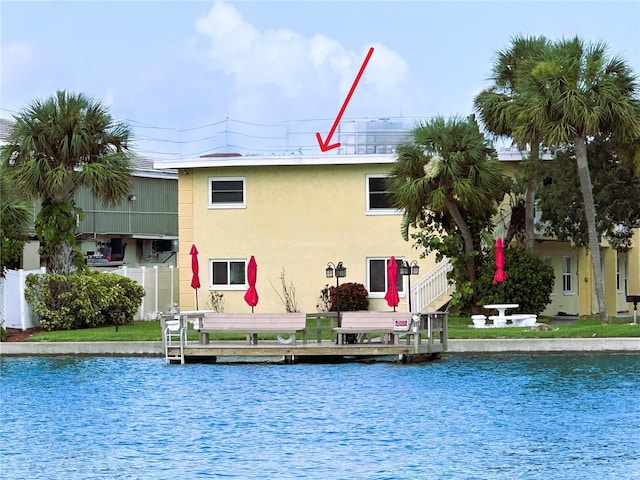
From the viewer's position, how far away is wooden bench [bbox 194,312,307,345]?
30891 mm

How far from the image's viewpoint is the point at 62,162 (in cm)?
3872

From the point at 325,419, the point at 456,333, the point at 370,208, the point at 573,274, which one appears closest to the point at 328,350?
the point at 456,333

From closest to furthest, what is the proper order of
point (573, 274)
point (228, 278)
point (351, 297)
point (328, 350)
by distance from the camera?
point (328, 350) → point (351, 297) → point (228, 278) → point (573, 274)

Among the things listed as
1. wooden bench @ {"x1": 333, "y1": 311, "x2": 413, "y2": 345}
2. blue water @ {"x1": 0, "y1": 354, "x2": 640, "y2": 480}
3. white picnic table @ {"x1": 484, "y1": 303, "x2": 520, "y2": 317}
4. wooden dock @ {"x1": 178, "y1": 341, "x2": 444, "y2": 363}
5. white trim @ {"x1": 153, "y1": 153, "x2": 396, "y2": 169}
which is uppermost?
white trim @ {"x1": 153, "y1": 153, "x2": 396, "y2": 169}

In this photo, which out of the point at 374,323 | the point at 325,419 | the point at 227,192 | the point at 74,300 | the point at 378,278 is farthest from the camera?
the point at 227,192

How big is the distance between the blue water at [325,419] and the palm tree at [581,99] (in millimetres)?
7447

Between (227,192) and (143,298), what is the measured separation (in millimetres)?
4521

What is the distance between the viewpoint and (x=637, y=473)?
17328 millimetres

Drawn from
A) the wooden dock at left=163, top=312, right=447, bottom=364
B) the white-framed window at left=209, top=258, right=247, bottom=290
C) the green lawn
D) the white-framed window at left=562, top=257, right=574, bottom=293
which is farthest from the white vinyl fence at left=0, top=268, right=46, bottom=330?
the white-framed window at left=562, top=257, right=574, bottom=293

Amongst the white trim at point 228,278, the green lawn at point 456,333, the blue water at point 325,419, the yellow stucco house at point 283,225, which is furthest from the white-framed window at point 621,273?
the blue water at point 325,419

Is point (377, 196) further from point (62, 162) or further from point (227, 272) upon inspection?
point (62, 162)

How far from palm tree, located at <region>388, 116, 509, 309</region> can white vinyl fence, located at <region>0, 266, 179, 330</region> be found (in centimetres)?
924

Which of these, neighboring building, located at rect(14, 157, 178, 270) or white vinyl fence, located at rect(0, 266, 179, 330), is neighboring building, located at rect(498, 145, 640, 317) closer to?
white vinyl fence, located at rect(0, 266, 179, 330)

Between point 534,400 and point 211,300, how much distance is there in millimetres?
20560
